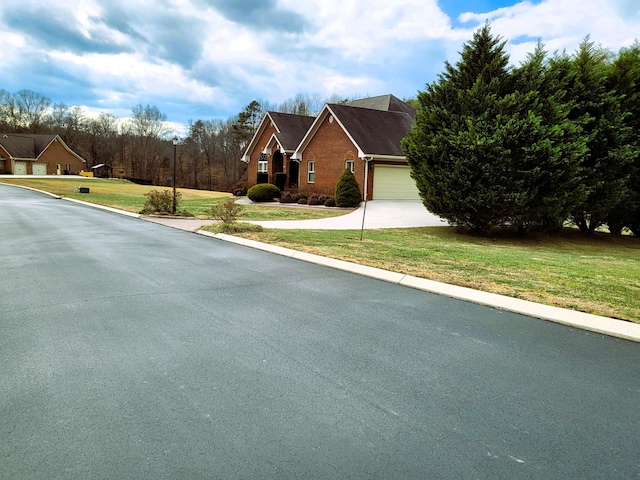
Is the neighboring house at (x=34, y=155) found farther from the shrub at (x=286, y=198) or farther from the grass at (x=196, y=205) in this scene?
the shrub at (x=286, y=198)

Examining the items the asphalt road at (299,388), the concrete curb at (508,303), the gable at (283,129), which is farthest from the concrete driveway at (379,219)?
the gable at (283,129)

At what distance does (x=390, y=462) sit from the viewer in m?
2.31

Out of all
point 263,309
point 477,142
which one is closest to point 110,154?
point 477,142

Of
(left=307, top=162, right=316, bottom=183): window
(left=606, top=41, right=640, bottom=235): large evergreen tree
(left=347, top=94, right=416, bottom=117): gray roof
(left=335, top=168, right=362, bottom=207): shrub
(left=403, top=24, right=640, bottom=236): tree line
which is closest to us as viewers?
(left=403, top=24, right=640, bottom=236): tree line

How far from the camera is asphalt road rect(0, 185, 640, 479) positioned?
7.58ft

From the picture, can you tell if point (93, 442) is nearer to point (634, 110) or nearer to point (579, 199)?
point (579, 199)

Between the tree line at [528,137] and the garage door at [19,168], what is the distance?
202 feet

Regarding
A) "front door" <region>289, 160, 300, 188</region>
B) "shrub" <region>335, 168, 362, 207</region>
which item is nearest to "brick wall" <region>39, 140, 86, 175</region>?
"front door" <region>289, 160, 300, 188</region>

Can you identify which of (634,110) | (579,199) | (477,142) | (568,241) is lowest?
(568,241)

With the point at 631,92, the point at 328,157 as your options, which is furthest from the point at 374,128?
the point at 631,92

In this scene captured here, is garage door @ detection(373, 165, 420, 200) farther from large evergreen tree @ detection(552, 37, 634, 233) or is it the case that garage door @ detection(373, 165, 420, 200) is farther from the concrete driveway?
large evergreen tree @ detection(552, 37, 634, 233)

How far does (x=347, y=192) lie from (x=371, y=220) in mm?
5385

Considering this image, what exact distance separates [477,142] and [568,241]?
6.78 meters

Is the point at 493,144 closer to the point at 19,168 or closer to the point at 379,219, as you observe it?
the point at 379,219
